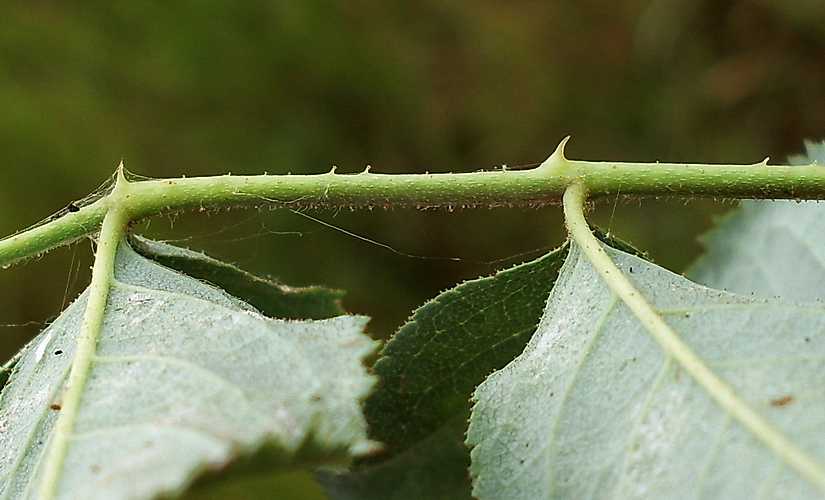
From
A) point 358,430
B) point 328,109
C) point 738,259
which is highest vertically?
point 328,109

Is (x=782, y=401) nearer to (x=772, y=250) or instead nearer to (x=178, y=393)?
(x=178, y=393)

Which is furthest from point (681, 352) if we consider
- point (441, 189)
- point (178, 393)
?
point (178, 393)

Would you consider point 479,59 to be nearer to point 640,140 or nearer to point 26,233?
point 640,140

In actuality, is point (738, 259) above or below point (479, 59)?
below

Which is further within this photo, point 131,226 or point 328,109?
point 328,109

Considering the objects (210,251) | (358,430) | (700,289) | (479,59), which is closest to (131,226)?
(358,430)

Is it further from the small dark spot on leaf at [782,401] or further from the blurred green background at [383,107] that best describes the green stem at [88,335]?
the blurred green background at [383,107]

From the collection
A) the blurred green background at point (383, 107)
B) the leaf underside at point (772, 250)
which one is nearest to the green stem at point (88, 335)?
the leaf underside at point (772, 250)

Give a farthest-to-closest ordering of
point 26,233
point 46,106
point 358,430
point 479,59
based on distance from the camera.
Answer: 1. point 479,59
2. point 46,106
3. point 26,233
4. point 358,430
